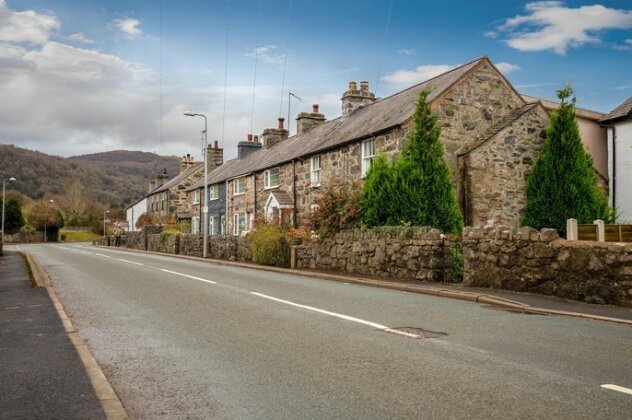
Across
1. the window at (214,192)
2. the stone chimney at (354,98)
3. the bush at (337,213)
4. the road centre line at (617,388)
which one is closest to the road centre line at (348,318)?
the road centre line at (617,388)

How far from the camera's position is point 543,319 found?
9617 millimetres

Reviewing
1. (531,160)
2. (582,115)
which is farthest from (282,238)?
(582,115)

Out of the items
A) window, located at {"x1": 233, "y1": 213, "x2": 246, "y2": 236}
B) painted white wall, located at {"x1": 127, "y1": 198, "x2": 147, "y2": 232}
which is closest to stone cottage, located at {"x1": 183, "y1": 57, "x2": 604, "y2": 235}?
window, located at {"x1": 233, "y1": 213, "x2": 246, "y2": 236}

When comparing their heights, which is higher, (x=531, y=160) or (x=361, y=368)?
(x=531, y=160)

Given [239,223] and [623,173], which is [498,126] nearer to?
[623,173]

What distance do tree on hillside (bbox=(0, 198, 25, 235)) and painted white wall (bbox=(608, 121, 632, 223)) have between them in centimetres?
8928

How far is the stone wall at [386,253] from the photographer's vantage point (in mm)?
15734

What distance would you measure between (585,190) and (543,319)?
12.9m

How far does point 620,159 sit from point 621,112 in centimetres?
205

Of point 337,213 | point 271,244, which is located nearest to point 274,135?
point 271,244

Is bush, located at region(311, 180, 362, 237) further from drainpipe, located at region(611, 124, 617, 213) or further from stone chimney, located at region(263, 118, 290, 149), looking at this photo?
stone chimney, located at region(263, 118, 290, 149)

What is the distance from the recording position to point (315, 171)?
28.9m

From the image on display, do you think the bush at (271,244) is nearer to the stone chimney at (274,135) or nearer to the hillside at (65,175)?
the stone chimney at (274,135)

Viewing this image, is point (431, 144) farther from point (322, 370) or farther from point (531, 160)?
point (322, 370)
